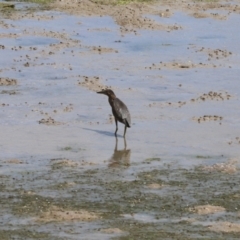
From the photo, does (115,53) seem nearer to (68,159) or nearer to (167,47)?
(167,47)

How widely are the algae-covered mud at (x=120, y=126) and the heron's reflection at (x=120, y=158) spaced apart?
0.06ft

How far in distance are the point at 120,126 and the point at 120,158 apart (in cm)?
246

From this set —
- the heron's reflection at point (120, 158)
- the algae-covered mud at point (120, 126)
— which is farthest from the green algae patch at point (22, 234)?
the heron's reflection at point (120, 158)

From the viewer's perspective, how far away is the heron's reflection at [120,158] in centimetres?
1571

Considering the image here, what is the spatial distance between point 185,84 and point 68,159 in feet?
22.4

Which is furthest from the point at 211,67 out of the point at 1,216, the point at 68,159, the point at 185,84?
the point at 1,216

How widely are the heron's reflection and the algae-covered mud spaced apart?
0.06 feet

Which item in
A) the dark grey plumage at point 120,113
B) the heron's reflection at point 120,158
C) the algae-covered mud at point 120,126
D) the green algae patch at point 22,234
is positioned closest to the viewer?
the green algae patch at point 22,234

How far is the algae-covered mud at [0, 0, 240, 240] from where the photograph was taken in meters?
12.8

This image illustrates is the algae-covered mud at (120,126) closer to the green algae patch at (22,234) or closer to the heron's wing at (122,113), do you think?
the green algae patch at (22,234)

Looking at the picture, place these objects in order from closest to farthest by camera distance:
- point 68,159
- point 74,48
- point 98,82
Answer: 1. point 68,159
2. point 98,82
3. point 74,48

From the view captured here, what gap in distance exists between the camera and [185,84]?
2209cm

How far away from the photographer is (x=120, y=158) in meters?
16.1


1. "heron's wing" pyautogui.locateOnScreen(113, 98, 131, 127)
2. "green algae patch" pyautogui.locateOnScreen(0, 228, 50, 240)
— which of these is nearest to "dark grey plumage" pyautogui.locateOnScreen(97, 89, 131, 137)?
"heron's wing" pyautogui.locateOnScreen(113, 98, 131, 127)
